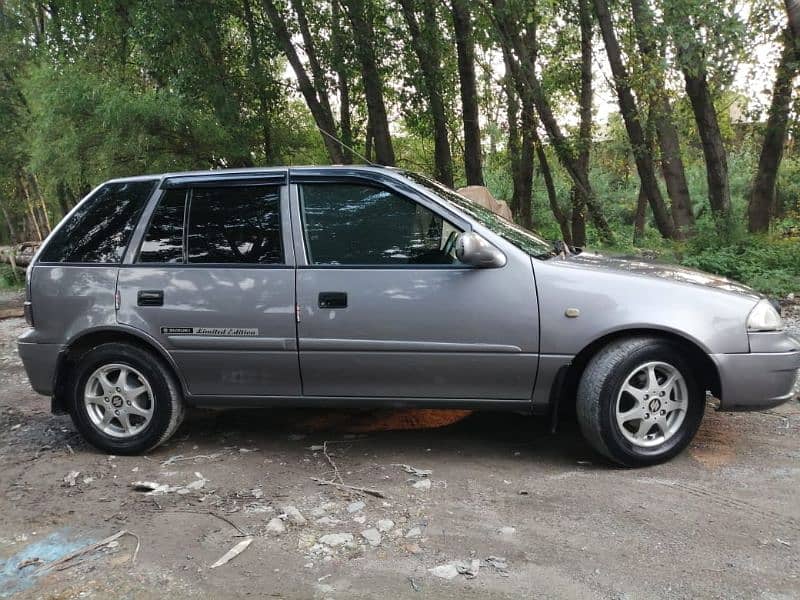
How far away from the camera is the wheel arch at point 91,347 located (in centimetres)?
421

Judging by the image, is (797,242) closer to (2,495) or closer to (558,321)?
(558,321)

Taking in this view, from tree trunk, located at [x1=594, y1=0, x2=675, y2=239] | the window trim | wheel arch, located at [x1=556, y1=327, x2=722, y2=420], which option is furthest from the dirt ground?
tree trunk, located at [x1=594, y1=0, x2=675, y2=239]

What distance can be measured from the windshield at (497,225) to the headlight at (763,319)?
46.9 inches

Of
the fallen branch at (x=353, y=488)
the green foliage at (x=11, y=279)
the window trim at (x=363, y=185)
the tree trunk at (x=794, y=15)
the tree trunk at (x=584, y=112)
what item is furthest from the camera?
the green foliage at (x=11, y=279)

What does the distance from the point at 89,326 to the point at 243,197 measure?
129 cm

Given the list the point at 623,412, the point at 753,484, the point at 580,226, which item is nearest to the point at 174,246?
the point at 623,412

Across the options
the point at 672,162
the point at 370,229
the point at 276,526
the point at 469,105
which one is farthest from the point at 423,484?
the point at 469,105

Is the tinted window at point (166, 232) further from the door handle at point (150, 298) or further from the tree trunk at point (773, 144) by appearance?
the tree trunk at point (773, 144)

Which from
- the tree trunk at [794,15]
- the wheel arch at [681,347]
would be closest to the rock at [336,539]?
the wheel arch at [681,347]

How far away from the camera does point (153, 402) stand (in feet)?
14.1

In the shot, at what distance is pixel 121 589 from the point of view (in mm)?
2750

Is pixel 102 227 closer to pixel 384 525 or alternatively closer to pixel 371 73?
pixel 384 525

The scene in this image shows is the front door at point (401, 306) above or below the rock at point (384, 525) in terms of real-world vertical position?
above

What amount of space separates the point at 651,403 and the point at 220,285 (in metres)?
2.68
